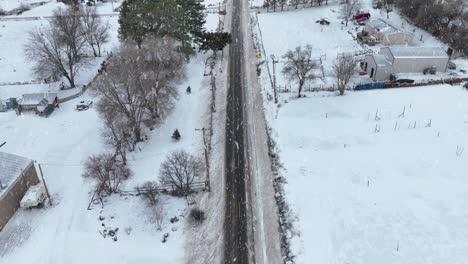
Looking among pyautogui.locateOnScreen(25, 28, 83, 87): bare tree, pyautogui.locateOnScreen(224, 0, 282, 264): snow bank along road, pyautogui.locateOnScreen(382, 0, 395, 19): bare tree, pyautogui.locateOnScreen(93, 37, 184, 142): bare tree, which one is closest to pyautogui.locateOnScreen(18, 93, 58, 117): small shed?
pyautogui.locateOnScreen(25, 28, 83, 87): bare tree

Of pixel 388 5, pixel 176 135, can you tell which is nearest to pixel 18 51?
pixel 176 135

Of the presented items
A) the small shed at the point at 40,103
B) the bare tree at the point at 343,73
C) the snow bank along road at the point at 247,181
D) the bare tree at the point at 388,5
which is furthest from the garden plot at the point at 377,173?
the bare tree at the point at 388,5

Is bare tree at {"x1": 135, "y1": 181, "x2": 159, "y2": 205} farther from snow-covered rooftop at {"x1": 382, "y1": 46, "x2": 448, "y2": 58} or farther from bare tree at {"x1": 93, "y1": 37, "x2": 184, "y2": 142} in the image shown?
snow-covered rooftop at {"x1": 382, "y1": 46, "x2": 448, "y2": 58}

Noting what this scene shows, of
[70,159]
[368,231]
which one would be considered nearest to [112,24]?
[70,159]

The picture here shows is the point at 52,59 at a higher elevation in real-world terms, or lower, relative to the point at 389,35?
lower

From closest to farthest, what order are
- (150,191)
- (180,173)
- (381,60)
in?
1. (150,191)
2. (180,173)
3. (381,60)

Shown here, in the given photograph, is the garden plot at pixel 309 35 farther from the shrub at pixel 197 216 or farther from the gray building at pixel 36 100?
the gray building at pixel 36 100

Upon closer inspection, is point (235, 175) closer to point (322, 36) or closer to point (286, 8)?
point (322, 36)
